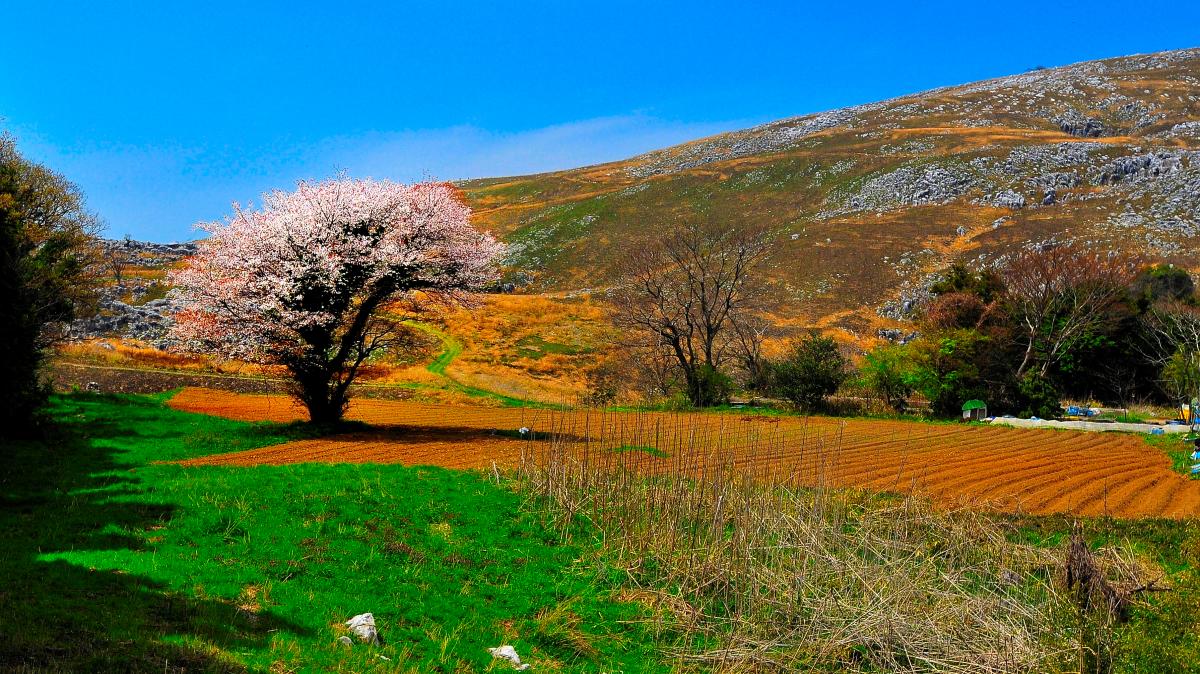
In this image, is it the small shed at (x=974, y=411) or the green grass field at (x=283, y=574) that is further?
the small shed at (x=974, y=411)

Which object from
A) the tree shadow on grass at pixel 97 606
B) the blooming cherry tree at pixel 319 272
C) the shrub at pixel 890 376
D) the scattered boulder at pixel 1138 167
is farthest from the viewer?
the scattered boulder at pixel 1138 167

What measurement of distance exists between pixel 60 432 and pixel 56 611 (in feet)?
42.5

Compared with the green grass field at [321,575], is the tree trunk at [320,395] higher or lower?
higher

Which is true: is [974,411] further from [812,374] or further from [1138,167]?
[1138,167]

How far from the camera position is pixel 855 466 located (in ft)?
62.8

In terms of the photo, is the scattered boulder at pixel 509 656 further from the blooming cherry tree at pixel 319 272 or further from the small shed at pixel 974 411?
the small shed at pixel 974 411

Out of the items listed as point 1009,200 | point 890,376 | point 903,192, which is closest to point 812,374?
point 890,376

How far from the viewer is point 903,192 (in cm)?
9131

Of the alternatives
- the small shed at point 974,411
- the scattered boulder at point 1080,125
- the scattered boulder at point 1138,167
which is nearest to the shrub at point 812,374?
the small shed at point 974,411

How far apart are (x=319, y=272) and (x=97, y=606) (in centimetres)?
1426

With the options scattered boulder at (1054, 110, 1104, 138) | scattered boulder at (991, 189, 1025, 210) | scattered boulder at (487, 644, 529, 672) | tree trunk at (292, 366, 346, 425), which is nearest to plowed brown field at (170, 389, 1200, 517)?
tree trunk at (292, 366, 346, 425)

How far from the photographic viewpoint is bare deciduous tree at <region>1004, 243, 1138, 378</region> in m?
38.0

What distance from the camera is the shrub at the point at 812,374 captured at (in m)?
33.9

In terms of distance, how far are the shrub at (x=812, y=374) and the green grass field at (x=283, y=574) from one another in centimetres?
2335
